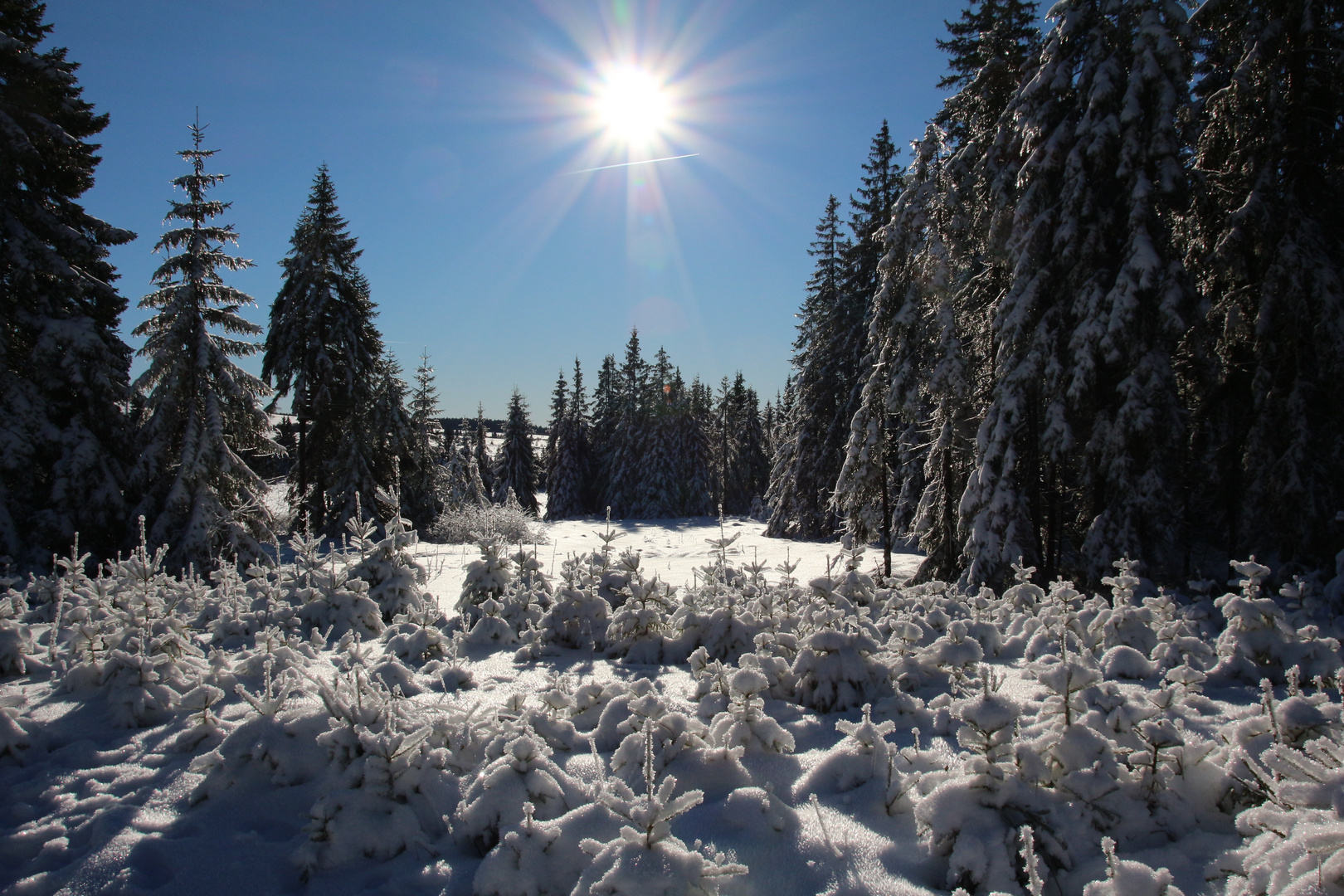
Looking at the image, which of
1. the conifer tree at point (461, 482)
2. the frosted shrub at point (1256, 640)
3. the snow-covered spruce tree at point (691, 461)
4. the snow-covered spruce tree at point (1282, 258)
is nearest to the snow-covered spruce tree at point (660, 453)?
the snow-covered spruce tree at point (691, 461)

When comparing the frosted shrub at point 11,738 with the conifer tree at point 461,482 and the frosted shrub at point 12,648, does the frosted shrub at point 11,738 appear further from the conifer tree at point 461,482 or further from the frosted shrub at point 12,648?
the conifer tree at point 461,482

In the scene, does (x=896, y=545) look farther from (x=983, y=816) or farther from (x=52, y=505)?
(x=52, y=505)

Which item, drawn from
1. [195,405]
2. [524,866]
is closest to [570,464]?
[195,405]

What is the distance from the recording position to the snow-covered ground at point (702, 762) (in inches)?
111

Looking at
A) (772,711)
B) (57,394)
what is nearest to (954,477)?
(772,711)

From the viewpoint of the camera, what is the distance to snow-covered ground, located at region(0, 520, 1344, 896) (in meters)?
2.82

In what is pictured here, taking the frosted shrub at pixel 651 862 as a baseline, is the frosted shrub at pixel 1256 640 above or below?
above

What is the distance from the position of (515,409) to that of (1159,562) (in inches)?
1690

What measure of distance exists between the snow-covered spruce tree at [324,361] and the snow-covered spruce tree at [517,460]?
2629 centimetres

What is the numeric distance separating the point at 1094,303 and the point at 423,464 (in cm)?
2946

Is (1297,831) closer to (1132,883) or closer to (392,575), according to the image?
(1132,883)

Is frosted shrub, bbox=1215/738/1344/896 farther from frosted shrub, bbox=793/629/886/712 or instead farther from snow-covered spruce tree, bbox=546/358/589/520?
snow-covered spruce tree, bbox=546/358/589/520

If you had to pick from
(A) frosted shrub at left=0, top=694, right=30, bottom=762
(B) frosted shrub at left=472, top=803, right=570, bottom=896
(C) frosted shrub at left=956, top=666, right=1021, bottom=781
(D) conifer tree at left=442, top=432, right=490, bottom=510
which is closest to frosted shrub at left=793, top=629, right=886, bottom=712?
(C) frosted shrub at left=956, top=666, right=1021, bottom=781

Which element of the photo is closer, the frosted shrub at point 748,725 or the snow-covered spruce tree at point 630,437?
the frosted shrub at point 748,725
